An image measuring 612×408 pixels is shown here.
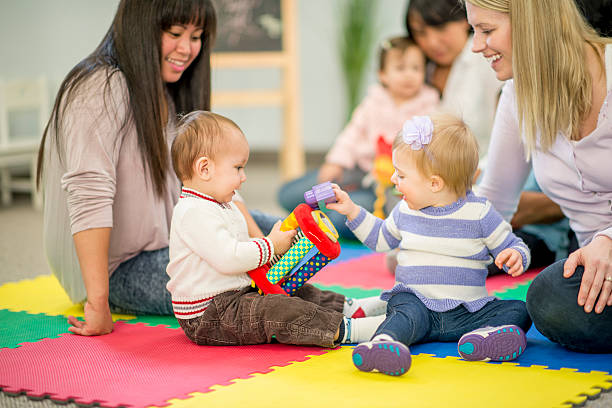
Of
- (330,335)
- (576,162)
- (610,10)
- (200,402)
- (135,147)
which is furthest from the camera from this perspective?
(610,10)

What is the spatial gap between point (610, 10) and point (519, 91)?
52 cm

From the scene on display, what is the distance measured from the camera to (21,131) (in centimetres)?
442

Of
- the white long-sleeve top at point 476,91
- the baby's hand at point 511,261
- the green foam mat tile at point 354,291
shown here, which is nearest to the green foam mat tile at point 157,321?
the green foam mat tile at point 354,291

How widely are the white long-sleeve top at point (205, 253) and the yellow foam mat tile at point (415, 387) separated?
241 millimetres

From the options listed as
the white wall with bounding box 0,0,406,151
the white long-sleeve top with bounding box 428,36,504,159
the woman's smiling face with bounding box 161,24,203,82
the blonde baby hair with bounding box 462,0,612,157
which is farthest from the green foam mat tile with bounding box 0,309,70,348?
the white wall with bounding box 0,0,406,151

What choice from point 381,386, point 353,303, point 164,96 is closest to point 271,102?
point 164,96

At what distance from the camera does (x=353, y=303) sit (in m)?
1.75

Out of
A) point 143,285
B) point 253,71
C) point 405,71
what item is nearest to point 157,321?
point 143,285

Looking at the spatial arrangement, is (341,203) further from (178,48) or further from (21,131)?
(21,131)

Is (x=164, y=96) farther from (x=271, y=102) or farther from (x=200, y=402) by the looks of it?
(x=271, y=102)

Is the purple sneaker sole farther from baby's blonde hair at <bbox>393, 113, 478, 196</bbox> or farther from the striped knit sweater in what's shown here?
baby's blonde hair at <bbox>393, 113, 478, 196</bbox>

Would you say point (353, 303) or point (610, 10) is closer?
point (353, 303)

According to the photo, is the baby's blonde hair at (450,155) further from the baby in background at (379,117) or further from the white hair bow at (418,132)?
the baby in background at (379,117)

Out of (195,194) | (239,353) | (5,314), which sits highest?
(195,194)
